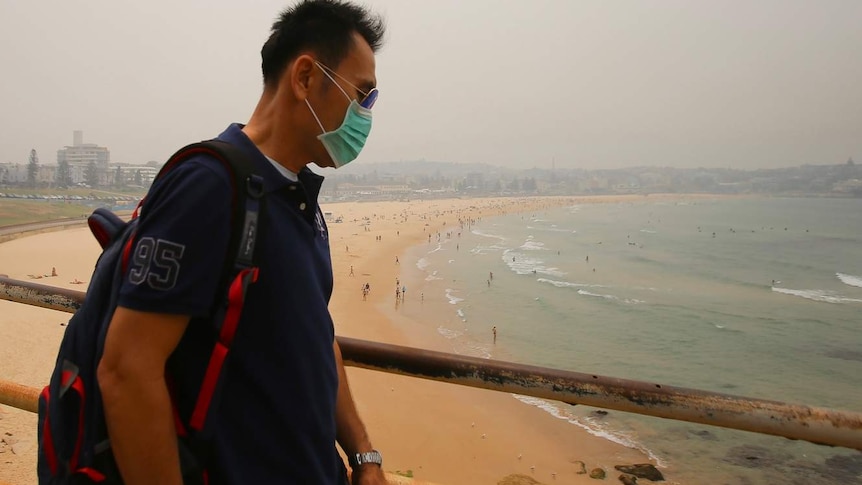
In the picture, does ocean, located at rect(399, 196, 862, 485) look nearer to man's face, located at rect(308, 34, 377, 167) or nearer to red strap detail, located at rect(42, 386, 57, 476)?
man's face, located at rect(308, 34, 377, 167)

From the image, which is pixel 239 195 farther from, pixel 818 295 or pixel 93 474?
pixel 818 295

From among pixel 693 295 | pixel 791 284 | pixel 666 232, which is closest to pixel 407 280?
pixel 693 295

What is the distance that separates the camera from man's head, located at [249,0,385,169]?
117cm

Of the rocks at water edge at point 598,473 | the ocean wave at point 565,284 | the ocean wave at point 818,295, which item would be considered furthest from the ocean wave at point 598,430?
the ocean wave at point 818,295

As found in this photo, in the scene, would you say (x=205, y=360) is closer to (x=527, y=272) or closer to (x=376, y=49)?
(x=376, y=49)

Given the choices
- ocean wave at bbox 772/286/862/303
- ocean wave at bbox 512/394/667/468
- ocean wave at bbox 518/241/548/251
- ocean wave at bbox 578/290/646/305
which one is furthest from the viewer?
ocean wave at bbox 518/241/548/251

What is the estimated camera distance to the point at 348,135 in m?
1.35

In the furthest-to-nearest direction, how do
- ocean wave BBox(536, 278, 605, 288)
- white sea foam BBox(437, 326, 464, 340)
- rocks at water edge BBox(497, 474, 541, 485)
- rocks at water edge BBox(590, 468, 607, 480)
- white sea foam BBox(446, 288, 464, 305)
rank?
ocean wave BBox(536, 278, 605, 288), white sea foam BBox(446, 288, 464, 305), white sea foam BBox(437, 326, 464, 340), rocks at water edge BBox(590, 468, 607, 480), rocks at water edge BBox(497, 474, 541, 485)

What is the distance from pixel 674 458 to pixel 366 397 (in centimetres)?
601

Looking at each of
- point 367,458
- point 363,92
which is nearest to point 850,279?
point 367,458

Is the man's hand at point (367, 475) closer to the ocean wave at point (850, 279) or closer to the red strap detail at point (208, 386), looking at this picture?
the red strap detail at point (208, 386)

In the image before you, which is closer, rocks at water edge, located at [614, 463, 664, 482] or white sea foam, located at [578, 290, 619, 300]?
rocks at water edge, located at [614, 463, 664, 482]

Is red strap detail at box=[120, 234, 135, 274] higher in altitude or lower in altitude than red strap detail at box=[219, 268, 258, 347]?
higher

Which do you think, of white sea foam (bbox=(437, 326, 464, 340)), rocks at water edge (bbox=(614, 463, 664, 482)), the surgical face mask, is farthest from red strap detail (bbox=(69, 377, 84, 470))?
white sea foam (bbox=(437, 326, 464, 340))
